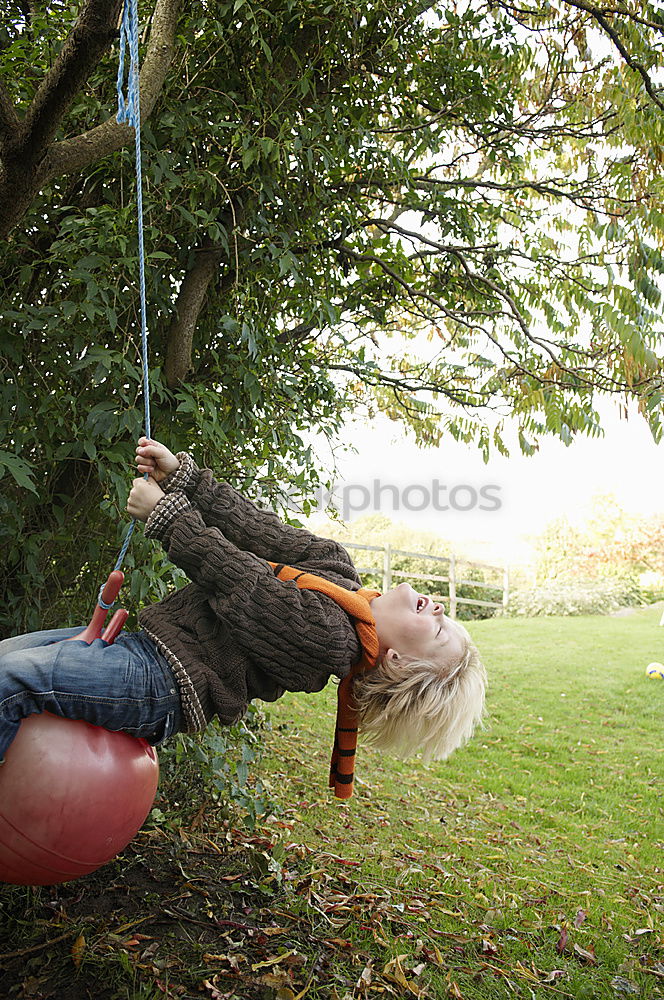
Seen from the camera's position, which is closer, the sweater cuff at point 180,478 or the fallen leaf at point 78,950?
the sweater cuff at point 180,478

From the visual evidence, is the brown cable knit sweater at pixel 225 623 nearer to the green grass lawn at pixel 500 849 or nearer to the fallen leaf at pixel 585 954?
the green grass lawn at pixel 500 849

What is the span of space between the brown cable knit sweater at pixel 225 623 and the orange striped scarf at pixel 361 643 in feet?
0.09

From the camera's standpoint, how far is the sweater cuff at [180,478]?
Answer: 6.94 ft

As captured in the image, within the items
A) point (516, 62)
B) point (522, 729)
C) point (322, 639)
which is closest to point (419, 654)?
point (322, 639)

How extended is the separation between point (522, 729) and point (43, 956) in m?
5.29

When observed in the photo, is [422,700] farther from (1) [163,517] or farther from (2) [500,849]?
(2) [500,849]

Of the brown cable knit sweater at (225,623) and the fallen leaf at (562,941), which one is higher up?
the brown cable knit sweater at (225,623)

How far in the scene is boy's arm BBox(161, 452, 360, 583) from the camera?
2.17m

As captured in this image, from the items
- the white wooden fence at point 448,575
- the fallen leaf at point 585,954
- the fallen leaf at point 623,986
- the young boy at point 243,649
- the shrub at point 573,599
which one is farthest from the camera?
the shrub at point 573,599

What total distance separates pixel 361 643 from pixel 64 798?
80 cm

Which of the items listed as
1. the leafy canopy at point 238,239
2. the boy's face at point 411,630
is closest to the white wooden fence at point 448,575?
the leafy canopy at point 238,239

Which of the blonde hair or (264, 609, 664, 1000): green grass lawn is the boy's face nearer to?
the blonde hair

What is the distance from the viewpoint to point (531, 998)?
278 centimetres

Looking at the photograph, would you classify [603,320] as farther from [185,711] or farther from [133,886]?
[133,886]
